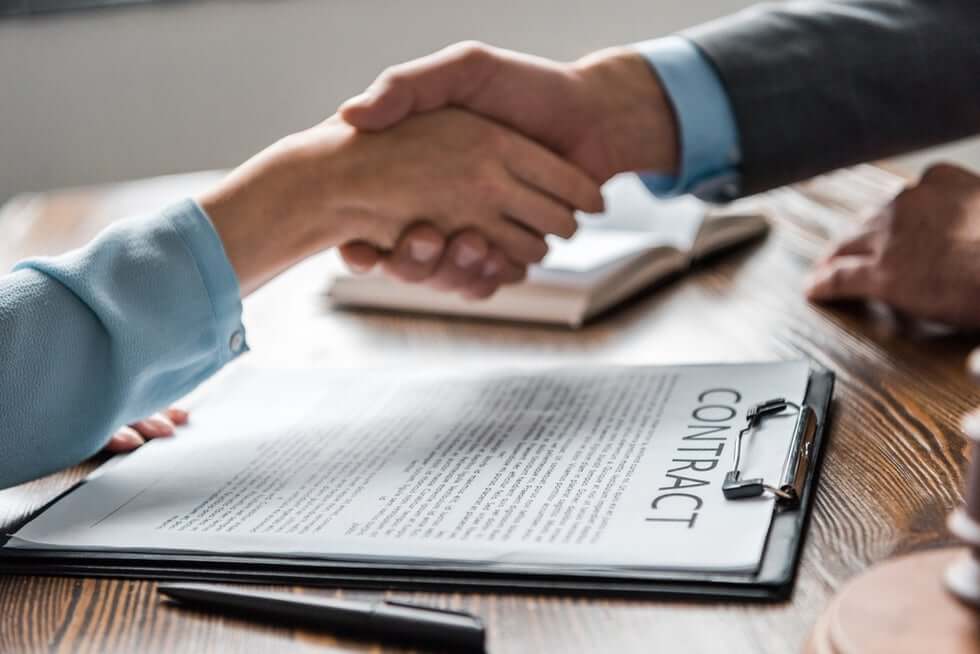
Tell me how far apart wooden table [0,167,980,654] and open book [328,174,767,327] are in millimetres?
19

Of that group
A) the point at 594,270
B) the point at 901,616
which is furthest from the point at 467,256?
the point at 901,616

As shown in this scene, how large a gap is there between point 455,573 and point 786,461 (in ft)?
0.60

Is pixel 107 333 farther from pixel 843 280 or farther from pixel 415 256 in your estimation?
pixel 843 280

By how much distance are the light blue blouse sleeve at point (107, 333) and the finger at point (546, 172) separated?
335 mm

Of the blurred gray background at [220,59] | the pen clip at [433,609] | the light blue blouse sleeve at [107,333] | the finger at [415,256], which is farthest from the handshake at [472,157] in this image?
the blurred gray background at [220,59]

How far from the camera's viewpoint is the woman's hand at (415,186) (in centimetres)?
94

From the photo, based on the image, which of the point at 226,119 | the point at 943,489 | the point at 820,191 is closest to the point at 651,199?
the point at 820,191

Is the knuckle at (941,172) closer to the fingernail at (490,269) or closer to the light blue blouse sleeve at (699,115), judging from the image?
the light blue blouse sleeve at (699,115)

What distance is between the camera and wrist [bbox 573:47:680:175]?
1.07m

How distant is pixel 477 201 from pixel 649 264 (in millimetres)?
166

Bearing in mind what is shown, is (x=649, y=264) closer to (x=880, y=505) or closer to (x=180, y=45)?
(x=880, y=505)

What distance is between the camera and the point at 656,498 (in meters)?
0.57

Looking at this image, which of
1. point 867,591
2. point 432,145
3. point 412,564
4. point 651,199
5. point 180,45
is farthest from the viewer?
point 180,45

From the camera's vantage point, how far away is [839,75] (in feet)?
3.40
